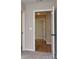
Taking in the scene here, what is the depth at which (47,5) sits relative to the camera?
5703mm

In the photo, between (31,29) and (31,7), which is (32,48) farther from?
(31,7)
